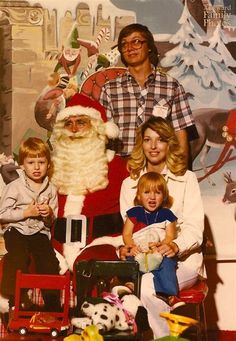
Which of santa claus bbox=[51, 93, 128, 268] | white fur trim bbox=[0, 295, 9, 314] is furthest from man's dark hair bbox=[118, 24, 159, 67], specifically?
white fur trim bbox=[0, 295, 9, 314]

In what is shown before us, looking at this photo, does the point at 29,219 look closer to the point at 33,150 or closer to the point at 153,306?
the point at 33,150

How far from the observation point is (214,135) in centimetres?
286

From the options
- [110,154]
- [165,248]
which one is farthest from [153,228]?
[110,154]

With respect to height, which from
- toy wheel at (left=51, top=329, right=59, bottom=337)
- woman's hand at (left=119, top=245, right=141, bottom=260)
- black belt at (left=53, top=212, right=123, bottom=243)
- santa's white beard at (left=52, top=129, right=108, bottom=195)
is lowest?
toy wheel at (left=51, top=329, right=59, bottom=337)

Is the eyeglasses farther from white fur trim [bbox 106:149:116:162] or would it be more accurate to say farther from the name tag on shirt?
white fur trim [bbox 106:149:116:162]

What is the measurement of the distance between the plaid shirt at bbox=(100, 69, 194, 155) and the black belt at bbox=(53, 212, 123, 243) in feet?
0.91

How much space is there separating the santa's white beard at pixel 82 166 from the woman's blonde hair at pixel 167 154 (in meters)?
0.11

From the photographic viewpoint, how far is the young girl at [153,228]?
2.38 m

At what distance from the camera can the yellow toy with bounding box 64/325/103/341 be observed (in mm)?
2137

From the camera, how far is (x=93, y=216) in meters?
2.58

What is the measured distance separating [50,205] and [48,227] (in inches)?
3.1

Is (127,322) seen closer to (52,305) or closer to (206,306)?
(52,305)

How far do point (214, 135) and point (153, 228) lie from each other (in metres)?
0.59

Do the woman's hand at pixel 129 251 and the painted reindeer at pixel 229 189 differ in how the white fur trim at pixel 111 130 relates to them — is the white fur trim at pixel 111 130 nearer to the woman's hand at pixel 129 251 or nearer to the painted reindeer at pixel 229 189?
the woman's hand at pixel 129 251
